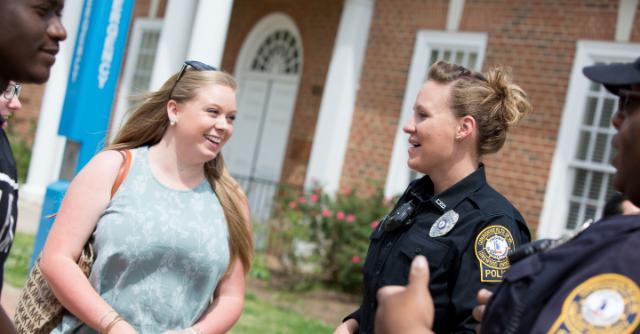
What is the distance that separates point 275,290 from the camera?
8.84 metres

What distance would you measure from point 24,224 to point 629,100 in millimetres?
9887

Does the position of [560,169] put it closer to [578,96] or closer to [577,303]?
[578,96]

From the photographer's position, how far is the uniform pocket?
7.97 ft

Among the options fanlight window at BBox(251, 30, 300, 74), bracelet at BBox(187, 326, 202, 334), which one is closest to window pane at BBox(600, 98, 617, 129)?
fanlight window at BBox(251, 30, 300, 74)

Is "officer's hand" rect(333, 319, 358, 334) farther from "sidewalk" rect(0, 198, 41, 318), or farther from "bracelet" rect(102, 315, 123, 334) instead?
"sidewalk" rect(0, 198, 41, 318)

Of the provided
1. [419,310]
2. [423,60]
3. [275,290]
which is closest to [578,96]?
[423,60]

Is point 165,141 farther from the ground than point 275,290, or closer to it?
farther from the ground

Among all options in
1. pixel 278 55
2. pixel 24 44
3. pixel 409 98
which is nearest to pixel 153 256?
pixel 24 44

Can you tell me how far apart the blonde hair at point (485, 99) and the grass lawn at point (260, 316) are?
4.36 m

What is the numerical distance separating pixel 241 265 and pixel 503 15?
7.17 metres

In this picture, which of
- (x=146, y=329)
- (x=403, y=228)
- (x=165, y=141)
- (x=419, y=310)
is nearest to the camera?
(x=419, y=310)

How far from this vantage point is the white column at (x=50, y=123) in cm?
1147

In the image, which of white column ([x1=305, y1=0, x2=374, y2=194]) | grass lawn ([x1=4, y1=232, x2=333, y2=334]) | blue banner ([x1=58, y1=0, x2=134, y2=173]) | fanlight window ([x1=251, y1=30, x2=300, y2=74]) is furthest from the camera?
fanlight window ([x1=251, y1=30, x2=300, y2=74])

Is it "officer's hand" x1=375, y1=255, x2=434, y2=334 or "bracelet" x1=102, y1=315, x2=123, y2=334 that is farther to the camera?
"bracelet" x1=102, y1=315, x2=123, y2=334
